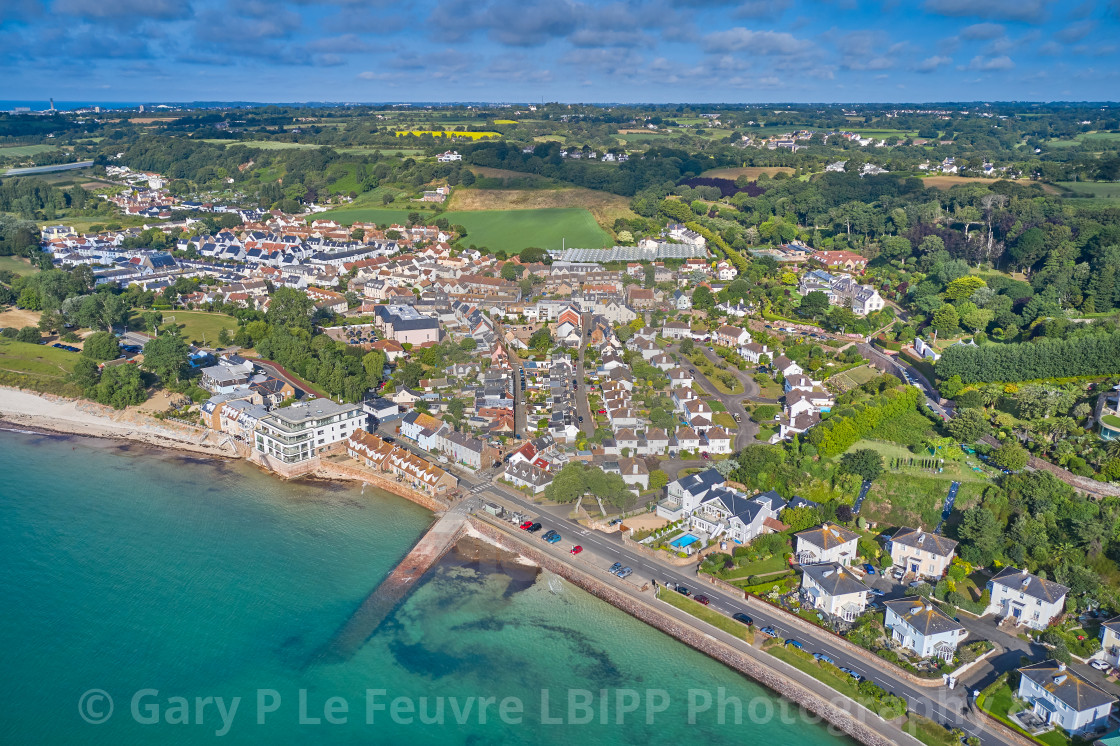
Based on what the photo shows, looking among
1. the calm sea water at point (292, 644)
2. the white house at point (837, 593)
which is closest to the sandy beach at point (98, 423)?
the calm sea water at point (292, 644)

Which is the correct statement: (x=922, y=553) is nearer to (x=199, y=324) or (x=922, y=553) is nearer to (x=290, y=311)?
(x=290, y=311)

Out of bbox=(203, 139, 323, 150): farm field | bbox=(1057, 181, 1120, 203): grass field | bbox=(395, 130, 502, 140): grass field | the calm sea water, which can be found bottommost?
the calm sea water

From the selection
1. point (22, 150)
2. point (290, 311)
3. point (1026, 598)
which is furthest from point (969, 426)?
point (22, 150)

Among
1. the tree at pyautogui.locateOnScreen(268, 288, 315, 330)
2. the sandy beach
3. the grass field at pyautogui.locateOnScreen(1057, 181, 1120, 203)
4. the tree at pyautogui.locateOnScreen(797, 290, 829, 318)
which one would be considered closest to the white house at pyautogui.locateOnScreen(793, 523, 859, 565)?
the sandy beach

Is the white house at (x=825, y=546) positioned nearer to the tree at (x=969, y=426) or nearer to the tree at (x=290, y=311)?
the tree at (x=969, y=426)

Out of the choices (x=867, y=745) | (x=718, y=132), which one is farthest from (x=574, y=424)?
(x=718, y=132)

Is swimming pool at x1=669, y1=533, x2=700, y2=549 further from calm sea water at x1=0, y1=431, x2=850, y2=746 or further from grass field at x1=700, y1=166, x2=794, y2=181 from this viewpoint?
grass field at x1=700, y1=166, x2=794, y2=181
